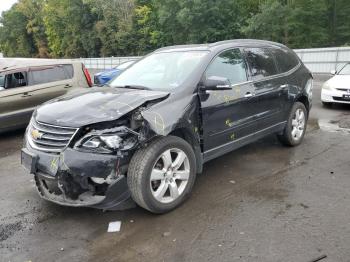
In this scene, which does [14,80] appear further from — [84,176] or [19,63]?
[84,176]

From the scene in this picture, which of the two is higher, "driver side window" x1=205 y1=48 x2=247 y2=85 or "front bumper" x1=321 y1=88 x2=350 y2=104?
"driver side window" x1=205 y1=48 x2=247 y2=85

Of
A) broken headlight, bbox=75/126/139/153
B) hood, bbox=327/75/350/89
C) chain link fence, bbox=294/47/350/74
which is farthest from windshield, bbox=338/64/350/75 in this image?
chain link fence, bbox=294/47/350/74

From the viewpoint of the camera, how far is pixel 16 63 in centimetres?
852

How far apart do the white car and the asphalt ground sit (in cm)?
446

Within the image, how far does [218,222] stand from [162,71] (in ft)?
6.89

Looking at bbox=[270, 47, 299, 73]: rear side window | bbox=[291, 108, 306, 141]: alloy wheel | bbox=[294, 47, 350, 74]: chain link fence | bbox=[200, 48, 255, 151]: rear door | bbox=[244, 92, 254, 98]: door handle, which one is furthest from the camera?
bbox=[294, 47, 350, 74]: chain link fence

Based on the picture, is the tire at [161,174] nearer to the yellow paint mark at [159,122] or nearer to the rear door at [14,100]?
the yellow paint mark at [159,122]

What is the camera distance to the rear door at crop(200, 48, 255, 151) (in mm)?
4531

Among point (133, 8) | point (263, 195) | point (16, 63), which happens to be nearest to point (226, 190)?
point (263, 195)

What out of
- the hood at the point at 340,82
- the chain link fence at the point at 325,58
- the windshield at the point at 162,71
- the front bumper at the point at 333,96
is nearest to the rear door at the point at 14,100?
the windshield at the point at 162,71

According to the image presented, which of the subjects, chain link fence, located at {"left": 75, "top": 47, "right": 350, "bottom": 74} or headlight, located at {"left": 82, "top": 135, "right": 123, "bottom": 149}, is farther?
chain link fence, located at {"left": 75, "top": 47, "right": 350, "bottom": 74}

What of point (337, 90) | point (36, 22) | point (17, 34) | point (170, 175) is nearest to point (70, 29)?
point (36, 22)

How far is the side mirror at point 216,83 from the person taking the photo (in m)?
4.35

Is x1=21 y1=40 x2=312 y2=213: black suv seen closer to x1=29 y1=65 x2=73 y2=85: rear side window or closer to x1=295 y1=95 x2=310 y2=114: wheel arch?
x1=295 y1=95 x2=310 y2=114: wheel arch
